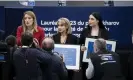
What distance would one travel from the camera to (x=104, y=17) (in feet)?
25.7

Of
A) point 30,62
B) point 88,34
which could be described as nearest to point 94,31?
point 88,34

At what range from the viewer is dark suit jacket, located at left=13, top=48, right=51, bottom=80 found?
203 inches

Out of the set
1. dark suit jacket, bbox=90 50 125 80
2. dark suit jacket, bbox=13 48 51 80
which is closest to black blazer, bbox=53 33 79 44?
dark suit jacket, bbox=90 50 125 80

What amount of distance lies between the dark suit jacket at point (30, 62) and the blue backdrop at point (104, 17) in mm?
2624

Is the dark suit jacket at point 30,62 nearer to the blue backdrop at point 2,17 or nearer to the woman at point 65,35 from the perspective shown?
the woman at point 65,35

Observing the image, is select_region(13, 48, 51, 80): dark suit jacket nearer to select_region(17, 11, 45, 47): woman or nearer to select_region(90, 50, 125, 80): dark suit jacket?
select_region(90, 50, 125, 80): dark suit jacket

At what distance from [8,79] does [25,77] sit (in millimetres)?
1408

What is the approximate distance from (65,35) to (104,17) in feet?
4.95

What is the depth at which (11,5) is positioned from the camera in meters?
9.42

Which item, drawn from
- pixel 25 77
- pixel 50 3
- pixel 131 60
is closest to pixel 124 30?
pixel 131 60

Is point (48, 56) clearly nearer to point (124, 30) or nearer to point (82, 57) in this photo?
point (82, 57)

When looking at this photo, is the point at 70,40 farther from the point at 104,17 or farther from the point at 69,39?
the point at 104,17

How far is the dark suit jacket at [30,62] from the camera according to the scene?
5.14 metres

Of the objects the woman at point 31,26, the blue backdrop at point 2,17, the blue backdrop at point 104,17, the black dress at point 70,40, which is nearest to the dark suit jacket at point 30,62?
the woman at point 31,26
